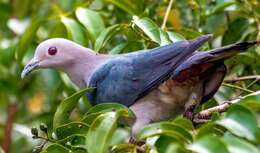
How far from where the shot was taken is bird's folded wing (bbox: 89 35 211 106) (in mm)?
2795

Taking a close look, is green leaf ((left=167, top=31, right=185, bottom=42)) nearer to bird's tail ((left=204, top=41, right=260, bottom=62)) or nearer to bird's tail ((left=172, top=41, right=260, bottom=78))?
bird's tail ((left=172, top=41, right=260, bottom=78))

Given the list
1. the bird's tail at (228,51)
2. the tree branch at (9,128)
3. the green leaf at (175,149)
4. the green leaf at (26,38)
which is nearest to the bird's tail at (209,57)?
the bird's tail at (228,51)

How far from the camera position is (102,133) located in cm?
199

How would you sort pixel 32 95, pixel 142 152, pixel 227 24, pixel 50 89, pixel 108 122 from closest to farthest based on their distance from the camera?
1. pixel 108 122
2. pixel 142 152
3. pixel 227 24
4. pixel 50 89
5. pixel 32 95

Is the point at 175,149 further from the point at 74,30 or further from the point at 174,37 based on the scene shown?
the point at 74,30

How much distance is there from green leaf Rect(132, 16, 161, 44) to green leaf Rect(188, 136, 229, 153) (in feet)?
3.54

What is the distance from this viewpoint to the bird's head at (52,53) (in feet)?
10.3

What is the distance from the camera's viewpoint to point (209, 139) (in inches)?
68.4

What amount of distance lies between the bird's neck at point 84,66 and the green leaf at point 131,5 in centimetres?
25

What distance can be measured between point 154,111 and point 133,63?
23 centimetres

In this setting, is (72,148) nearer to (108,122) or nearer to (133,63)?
(108,122)

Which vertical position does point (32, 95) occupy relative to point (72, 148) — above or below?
below

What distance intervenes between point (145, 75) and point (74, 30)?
1.54 feet

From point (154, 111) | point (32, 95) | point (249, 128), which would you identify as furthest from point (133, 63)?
point (32, 95)
